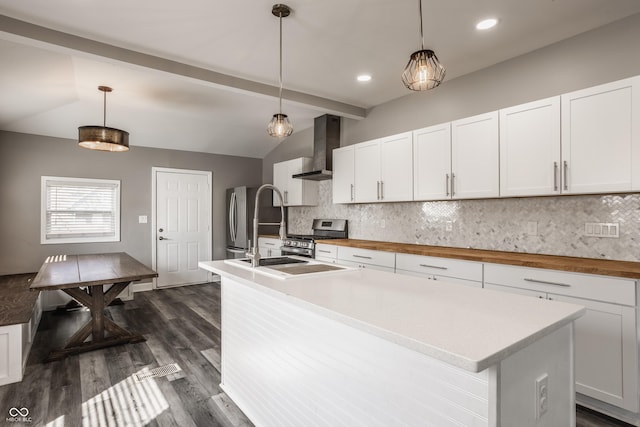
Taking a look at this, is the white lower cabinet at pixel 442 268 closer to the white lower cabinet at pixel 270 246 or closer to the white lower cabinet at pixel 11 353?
the white lower cabinet at pixel 270 246

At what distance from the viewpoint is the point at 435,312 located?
48.6 inches

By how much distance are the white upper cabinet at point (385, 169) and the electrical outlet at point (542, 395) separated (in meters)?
2.65

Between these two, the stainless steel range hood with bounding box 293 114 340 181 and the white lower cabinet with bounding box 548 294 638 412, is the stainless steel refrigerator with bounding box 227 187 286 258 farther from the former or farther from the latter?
the white lower cabinet with bounding box 548 294 638 412

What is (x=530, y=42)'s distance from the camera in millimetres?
2836

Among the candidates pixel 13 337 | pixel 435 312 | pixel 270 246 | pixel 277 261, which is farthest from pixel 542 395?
pixel 270 246

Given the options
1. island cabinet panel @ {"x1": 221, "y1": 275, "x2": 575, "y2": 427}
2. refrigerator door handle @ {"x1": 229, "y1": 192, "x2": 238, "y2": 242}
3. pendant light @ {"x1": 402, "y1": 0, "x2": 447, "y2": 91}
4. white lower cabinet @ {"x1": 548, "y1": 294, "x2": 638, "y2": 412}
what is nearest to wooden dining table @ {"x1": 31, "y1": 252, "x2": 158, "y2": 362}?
island cabinet panel @ {"x1": 221, "y1": 275, "x2": 575, "y2": 427}

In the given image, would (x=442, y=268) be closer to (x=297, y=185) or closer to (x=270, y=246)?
(x=297, y=185)

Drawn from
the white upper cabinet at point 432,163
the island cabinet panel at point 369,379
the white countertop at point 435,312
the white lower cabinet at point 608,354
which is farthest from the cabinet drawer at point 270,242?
the white lower cabinet at point 608,354

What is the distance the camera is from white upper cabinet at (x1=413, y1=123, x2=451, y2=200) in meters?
3.34

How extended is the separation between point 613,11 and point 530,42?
0.53 meters

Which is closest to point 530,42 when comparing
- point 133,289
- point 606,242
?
point 606,242

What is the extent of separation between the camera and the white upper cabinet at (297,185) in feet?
17.1

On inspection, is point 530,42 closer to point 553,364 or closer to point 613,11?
point 613,11

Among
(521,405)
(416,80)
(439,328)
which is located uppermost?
(416,80)
